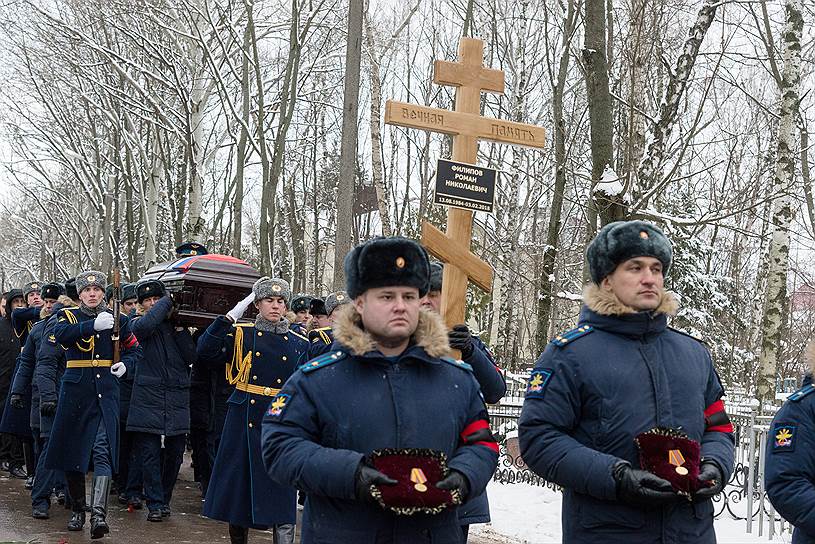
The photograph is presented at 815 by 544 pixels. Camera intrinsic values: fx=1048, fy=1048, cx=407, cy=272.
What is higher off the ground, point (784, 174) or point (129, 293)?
point (784, 174)

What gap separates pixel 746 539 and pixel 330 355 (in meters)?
7.12

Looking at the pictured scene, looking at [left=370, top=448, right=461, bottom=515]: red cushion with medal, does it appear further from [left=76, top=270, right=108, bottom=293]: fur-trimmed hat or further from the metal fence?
[left=76, top=270, right=108, bottom=293]: fur-trimmed hat

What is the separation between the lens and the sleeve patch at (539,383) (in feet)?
13.0

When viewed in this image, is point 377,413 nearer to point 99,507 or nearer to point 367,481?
point 367,481

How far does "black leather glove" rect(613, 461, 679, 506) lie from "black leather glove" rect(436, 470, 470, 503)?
1.78ft

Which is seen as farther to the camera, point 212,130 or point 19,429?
point 212,130

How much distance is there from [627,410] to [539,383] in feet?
1.13

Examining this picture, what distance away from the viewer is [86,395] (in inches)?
360

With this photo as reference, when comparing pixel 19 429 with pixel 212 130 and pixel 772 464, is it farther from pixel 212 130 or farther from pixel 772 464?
pixel 212 130

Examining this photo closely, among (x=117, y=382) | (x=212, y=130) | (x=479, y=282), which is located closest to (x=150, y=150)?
(x=212, y=130)

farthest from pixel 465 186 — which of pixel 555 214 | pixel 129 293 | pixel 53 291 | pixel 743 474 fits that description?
pixel 555 214

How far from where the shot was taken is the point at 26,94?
31953 mm

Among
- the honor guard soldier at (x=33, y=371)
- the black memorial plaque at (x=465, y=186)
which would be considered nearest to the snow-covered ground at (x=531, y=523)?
the black memorial plaque at (x=465, y=186)

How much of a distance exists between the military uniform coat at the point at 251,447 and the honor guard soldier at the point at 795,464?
13.5ft
